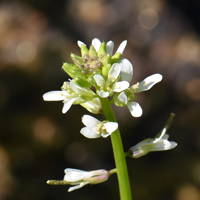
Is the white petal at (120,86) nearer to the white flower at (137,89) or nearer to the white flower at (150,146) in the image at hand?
the white flower at (137,89)

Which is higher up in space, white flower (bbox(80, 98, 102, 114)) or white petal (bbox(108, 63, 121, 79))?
white petal (bbox(108, 63, 121, 79))

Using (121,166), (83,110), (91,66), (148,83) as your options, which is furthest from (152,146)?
(83,110)

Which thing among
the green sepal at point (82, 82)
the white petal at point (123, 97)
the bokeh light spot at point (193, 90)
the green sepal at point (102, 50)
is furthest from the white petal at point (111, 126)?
the bokeh light spot at point (193, 90)

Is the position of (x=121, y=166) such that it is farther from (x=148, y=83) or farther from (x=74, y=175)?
(x=148, y=83)

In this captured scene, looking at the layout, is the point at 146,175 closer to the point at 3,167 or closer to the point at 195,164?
the point at 195,164

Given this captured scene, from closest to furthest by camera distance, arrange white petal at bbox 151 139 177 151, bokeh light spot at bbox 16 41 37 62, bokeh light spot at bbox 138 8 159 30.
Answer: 1. white petal at bbox 151 139 177 151
2. bokeh light spot at bbox 16 41 37 62
3. bokeh light spot at bbox 138 8 159 30

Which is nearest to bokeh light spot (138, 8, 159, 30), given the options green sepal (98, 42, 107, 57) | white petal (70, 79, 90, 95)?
green sepal (98, 42, 107, 57)

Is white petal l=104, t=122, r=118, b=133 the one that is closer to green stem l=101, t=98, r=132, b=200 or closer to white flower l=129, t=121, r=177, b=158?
green stem l=101, t=98, r=132, b=200
